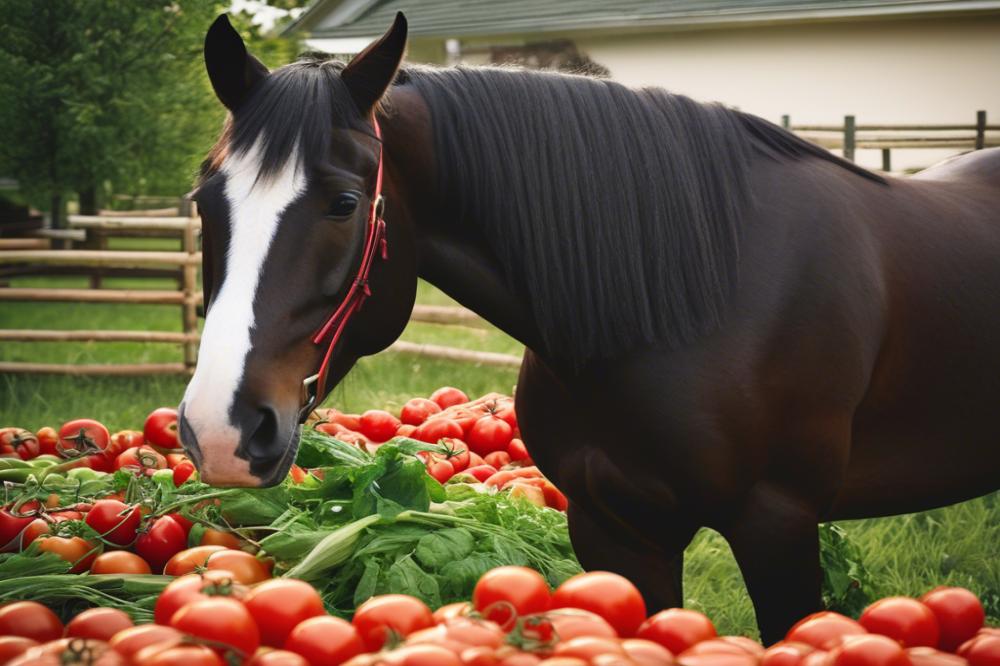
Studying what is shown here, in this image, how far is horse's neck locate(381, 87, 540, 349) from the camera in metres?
2.37

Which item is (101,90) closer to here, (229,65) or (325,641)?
(229,65)

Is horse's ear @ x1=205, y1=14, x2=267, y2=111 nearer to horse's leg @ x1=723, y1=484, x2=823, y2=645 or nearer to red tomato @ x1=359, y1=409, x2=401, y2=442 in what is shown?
horse's leg @ x1=723, y1=484, x2=823, y2=645

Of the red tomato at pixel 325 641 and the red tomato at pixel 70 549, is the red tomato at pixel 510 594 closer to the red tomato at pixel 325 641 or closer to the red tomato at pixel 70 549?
the red tomato at pixel 325 641

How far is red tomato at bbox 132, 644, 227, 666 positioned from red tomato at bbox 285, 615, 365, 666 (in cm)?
16

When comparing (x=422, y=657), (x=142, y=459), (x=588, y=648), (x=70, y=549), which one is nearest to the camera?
(x=422, y=657)

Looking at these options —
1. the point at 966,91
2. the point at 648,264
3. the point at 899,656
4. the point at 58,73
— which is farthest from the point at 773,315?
the point at 966,91

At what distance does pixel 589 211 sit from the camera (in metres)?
2.40

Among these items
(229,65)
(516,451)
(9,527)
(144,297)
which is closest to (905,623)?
(229,65)

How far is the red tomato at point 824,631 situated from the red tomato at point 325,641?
778 millimetres

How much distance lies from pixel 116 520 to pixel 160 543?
18 cm

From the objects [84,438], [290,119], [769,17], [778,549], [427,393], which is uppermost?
[769,17]

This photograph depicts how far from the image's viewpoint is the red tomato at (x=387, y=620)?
177 centimetres

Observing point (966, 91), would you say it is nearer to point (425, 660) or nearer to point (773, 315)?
point (773, 315)

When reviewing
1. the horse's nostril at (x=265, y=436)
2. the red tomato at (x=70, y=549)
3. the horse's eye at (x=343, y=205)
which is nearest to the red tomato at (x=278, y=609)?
the horse's nostril at (x=265, y=436)
